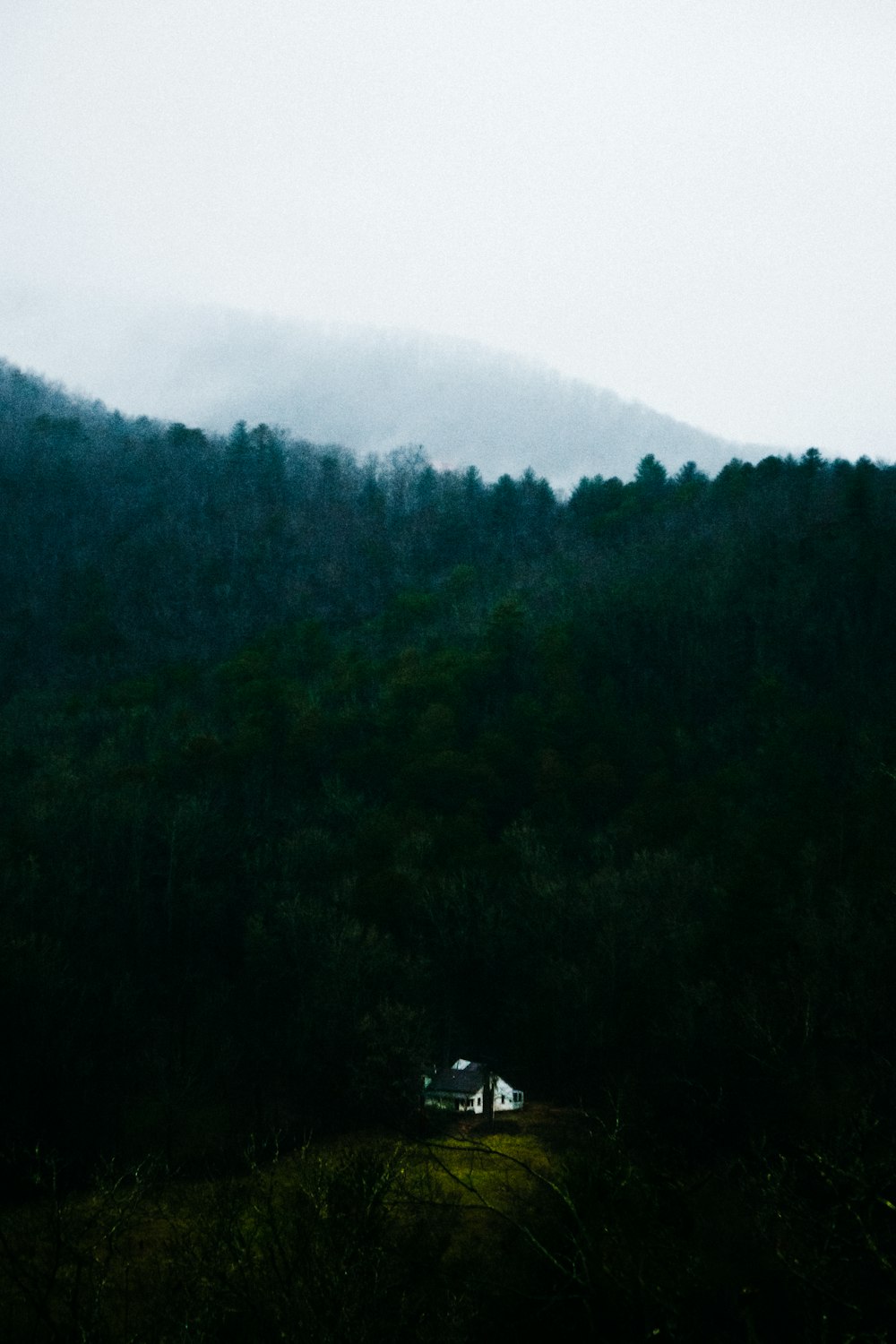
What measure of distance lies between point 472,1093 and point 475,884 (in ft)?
32.0

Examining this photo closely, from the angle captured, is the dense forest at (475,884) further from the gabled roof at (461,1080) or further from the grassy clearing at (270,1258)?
the gabled roof at (461,1080)

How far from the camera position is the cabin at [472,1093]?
31.3 meters

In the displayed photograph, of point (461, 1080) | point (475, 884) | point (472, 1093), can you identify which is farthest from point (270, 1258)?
point (475, 884)

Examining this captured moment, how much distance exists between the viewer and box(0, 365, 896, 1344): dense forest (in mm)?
12289

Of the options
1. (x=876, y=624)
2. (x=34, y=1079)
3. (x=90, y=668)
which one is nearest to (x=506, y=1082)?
(x=34, y=1079)

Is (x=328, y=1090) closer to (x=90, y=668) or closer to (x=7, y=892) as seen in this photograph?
(x=7, y=892)

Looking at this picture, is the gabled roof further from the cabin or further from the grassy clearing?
the grassy clearing

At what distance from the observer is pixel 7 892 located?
3459 centimetres


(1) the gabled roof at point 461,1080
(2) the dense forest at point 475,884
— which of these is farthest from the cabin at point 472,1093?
(2) the dense forest at point 475,884

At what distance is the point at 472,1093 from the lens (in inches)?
1257

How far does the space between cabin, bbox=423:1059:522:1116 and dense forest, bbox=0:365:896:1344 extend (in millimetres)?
1709

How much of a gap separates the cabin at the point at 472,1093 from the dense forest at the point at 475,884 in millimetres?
1709

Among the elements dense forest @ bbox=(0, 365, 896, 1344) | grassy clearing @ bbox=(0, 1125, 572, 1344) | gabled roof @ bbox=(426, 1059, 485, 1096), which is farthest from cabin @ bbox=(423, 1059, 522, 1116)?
grassy clearing @ bbox=(0, 1125, 572, 1344)

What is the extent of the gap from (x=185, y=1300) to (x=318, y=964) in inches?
995
